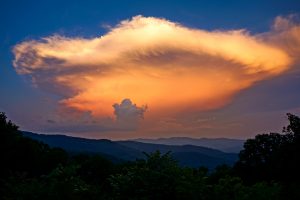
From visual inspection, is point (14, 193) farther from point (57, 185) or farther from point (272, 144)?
point (272, 144)

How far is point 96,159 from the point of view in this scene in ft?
301

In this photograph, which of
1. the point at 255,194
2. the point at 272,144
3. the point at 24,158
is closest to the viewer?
the point at 255,194

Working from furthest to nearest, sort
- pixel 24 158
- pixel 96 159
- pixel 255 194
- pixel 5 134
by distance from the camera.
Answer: pixel 96 159, pixel 24 158, pixel 5 134, pixel 255 194

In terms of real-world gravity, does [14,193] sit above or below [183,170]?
below

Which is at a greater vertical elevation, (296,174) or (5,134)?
(5,134)

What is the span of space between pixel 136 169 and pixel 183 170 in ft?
8.32

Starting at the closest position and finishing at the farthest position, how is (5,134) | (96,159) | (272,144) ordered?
(5,134) → (272,144) → (96,159)

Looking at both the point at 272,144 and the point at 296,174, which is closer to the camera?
the point at 296,174

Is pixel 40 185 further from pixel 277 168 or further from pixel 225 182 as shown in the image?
pixel 277 168

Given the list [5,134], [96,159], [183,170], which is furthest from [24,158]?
[183,170]

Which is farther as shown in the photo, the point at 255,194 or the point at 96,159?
the point at 96,159

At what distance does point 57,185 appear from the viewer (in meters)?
20.9

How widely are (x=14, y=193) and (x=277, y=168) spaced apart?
188 ft

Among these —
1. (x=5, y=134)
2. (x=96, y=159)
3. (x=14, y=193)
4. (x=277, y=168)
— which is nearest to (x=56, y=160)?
(x=96, y=159)
